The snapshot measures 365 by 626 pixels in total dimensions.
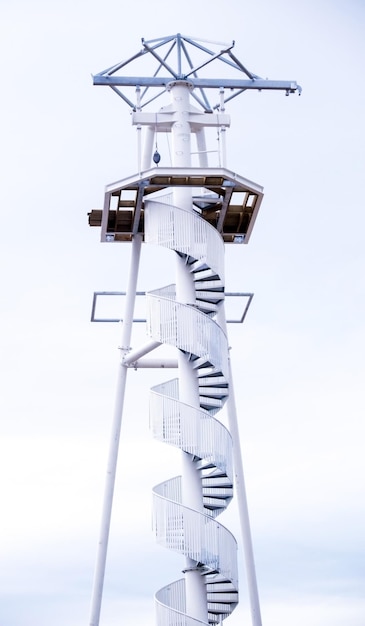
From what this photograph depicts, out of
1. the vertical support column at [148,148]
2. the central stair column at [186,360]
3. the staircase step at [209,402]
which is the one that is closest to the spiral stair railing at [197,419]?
the staircase step at [209,402]

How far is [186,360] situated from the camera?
132 ft

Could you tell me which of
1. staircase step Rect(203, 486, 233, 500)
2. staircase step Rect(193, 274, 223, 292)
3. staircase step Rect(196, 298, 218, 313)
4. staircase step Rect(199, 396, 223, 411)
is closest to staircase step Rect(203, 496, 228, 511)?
staircase step Rect(203, 486, 233, 500)

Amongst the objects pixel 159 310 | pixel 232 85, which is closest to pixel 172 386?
pixel 159 310

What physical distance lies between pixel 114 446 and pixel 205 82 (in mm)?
10519

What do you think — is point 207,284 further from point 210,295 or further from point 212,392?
point 212,392

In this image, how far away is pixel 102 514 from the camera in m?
40.9

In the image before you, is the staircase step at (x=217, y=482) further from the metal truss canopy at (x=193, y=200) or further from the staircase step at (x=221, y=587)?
the metal truss canopy at (x=193, y=200)

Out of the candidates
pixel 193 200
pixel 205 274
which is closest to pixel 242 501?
pixel 205 274

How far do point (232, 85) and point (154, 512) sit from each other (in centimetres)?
1235

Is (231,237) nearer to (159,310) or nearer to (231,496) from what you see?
(159,310)

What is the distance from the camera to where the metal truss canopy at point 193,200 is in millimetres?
40844

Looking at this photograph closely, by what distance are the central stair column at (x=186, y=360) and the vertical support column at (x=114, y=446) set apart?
2.23 m

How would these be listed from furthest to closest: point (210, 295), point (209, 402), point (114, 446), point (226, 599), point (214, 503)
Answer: point (210, 295) → point (114, 446) → point (209, 402) → point (214, 503) → point (226, 599)

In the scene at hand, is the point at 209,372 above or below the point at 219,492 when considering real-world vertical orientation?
above
